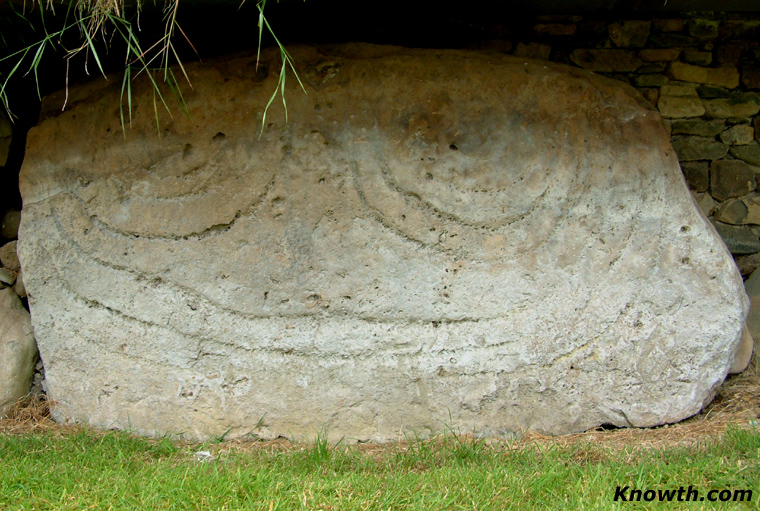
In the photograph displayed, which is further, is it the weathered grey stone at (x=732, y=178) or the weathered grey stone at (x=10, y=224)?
the weathered grey stone at (x=732, y=178)

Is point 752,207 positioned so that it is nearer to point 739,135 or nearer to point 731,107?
A: point 739,135

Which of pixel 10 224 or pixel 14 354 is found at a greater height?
pixel 10 224

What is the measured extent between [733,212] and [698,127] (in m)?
0.47

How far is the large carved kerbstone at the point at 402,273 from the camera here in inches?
102

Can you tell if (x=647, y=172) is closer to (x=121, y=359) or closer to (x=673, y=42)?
(x=673, y=42)

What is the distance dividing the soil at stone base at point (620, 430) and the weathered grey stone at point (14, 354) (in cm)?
5

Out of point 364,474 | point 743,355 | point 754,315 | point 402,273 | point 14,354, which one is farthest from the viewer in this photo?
point 754,315

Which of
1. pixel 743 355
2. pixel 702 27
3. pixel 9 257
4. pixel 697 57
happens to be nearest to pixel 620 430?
pixel 743 355

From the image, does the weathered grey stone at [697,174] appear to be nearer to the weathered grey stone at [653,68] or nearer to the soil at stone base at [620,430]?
the weathered grey stone at [653,68]

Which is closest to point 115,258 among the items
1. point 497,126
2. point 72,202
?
point 72,202

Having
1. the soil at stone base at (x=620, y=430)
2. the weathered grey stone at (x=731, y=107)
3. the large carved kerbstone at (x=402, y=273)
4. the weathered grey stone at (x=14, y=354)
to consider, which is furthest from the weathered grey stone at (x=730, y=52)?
the weathered grey stone at (x=14, y=354)

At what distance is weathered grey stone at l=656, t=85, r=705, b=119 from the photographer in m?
3.24

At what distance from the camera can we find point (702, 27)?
320 cm

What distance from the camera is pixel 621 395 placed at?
8.57 feet
